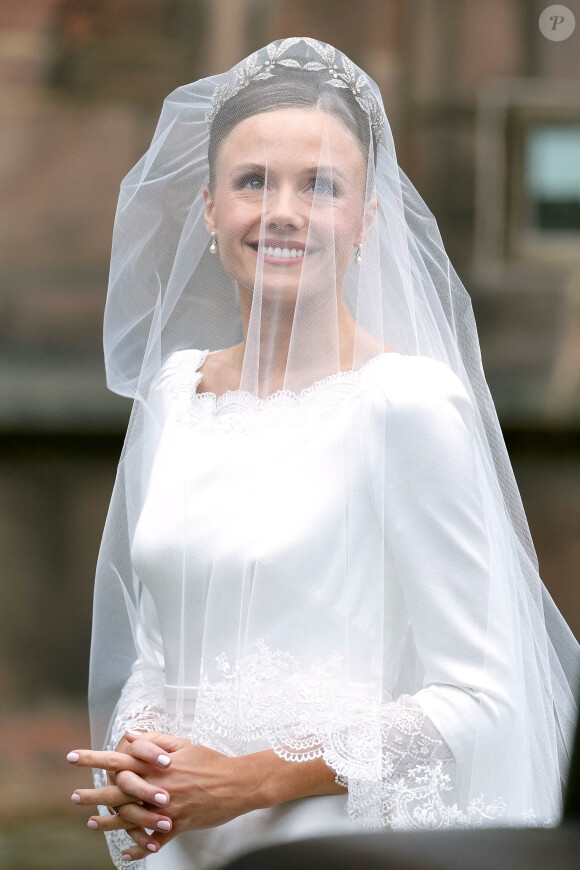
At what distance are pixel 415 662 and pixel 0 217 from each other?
344 cm

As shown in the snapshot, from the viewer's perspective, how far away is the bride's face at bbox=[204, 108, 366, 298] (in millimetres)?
1522

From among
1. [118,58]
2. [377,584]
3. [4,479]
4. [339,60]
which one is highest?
[118,58]

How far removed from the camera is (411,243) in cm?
164

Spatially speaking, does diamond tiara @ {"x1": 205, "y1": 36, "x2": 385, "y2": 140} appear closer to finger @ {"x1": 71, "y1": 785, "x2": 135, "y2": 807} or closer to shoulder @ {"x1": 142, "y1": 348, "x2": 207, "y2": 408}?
shoulder @ {"x1": 142, "y1": 348, "x2": 207, "y2": 408}

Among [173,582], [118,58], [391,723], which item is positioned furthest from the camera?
[118,58]

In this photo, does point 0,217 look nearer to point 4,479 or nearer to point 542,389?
point 4,479

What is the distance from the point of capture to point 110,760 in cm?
145

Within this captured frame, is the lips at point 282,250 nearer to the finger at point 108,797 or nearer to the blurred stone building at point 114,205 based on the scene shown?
the finger at point 108,797

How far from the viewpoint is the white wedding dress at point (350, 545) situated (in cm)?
141

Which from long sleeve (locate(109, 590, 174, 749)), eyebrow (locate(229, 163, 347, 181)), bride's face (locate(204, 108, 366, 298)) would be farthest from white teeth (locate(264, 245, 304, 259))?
long sleeve (locate(109, 590, 174, 749))

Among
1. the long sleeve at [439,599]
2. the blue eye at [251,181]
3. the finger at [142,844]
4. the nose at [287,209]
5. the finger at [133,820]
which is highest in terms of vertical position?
the blue eye at [251,181]

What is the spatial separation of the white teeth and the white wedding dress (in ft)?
0.58

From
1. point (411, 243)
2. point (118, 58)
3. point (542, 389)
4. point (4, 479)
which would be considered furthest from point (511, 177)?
point (411, 243)
